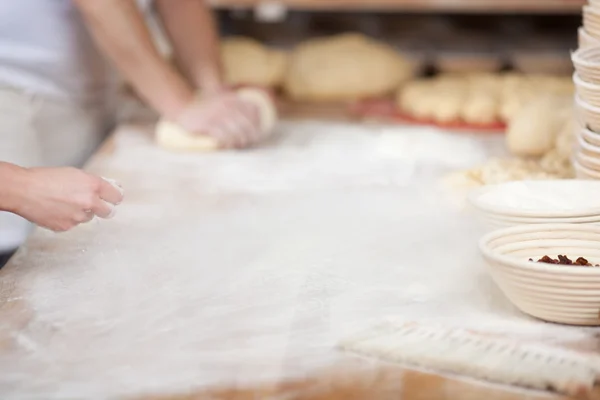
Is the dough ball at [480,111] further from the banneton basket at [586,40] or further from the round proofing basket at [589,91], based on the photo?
the round proofing basket at [589,91]

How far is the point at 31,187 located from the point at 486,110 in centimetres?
151

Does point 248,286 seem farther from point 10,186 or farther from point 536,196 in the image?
point 536,196

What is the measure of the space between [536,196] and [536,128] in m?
0.66

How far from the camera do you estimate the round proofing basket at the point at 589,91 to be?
4.87ft

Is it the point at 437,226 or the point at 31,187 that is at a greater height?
the point at 31,187

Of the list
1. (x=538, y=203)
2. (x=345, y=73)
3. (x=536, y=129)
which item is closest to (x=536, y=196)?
(x=538, y=203)

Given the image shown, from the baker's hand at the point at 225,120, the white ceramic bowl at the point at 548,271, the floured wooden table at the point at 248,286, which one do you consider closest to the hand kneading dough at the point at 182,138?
the baker's hand at the point at 225,120

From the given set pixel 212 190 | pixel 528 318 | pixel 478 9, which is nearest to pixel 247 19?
pixel 478 9

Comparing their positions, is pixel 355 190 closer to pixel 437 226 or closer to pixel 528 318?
pixel 437 226

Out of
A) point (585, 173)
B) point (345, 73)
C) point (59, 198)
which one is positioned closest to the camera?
point (59, 198)

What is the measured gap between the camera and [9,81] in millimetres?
2168

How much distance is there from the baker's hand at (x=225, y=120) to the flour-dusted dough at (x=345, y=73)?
599 mm

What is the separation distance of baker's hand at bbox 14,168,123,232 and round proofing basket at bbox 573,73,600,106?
810 mm

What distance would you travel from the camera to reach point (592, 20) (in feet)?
5.22
